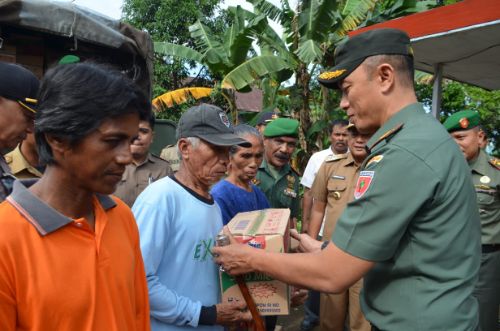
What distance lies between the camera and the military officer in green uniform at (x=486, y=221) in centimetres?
382

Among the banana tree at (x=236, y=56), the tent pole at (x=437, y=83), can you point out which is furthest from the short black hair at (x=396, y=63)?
the banana tree at (x=236, y=56)

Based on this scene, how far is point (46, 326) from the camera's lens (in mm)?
1060

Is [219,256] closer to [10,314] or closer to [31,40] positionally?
[10,314]

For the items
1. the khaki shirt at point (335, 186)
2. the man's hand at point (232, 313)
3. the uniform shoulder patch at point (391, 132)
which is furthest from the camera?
the khaki shirt at point (335, 186)

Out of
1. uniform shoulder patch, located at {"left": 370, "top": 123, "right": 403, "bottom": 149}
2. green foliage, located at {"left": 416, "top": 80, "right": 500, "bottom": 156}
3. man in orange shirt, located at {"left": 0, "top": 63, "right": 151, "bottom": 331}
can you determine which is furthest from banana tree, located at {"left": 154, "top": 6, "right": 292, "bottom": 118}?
man in orange shirt, located at {"left": 0, "top": 63, "right": 151, "bottom": 331}

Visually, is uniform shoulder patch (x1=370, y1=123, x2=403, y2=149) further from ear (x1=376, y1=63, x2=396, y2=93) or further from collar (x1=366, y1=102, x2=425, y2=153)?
ear (x1=376, y1=63, x2=396, y2=93)

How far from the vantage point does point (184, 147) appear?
2.14m

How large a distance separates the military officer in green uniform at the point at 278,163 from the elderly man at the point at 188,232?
1.84m

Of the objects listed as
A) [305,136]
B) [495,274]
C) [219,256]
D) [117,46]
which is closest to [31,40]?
[117,46]

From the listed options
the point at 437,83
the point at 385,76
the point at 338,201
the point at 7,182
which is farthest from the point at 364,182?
the point at 437,83

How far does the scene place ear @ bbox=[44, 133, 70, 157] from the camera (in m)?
1.18

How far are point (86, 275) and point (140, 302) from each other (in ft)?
1.23

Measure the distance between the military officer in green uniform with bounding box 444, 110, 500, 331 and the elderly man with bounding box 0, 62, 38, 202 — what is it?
344 centimetres

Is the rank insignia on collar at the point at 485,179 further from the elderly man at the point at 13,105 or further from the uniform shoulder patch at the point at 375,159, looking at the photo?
the elderly man at the point at 13,105
